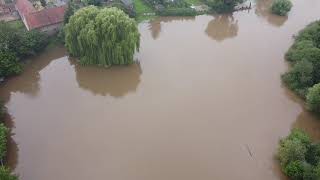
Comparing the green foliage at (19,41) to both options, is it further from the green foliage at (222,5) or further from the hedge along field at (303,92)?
the hedge along field at (303,92)

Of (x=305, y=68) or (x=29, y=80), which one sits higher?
(x=305, y=68)

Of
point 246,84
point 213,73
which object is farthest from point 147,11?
point 246,84

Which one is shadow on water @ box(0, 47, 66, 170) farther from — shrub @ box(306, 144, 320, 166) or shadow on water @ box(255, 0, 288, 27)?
shadow on water @ box(255, 0, 288, 27)

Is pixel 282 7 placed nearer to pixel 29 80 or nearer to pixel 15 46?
pixel 29 80

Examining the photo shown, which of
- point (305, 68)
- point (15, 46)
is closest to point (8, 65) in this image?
point (15, 46)

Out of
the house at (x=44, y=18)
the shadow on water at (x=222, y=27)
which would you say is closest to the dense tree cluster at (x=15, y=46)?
the house at (x=44, y=18)

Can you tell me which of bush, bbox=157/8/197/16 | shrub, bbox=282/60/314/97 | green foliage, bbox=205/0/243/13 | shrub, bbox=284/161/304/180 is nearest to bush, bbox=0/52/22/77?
bush, bbox=157/8/197/16

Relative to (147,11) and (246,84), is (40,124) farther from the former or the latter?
(147,11)
